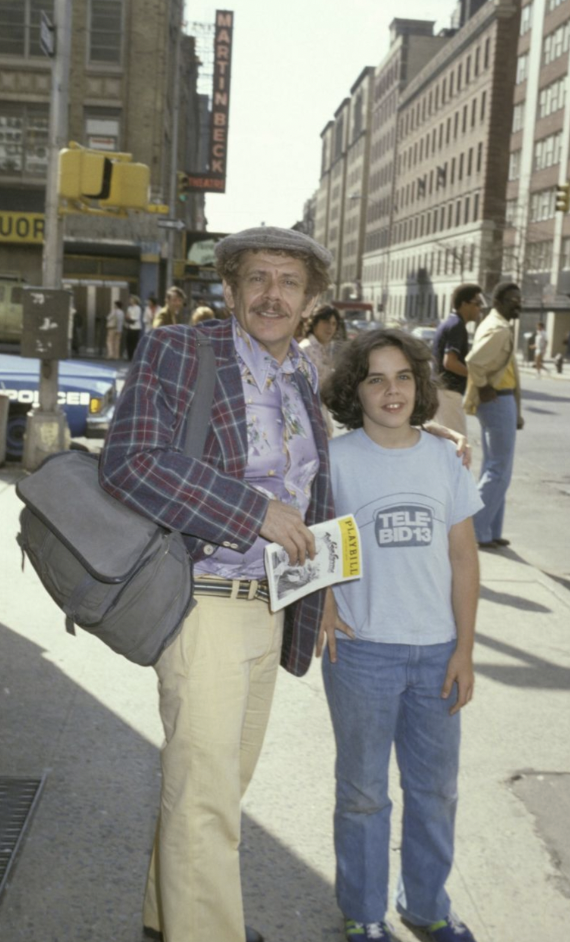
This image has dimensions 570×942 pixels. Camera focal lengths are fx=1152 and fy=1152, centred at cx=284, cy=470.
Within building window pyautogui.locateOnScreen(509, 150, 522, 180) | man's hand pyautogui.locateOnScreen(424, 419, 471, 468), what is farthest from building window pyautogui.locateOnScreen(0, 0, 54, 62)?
building window pyautogui.locateOnScreen(509, 150, 522, 180)

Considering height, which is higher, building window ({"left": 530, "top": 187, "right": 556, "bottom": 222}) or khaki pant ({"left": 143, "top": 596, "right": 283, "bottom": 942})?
building window ({"left": 530, "top": 187, "right": 556, "bottom": 222})

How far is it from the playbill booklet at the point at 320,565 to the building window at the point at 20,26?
35395mm

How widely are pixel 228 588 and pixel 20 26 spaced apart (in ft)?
118

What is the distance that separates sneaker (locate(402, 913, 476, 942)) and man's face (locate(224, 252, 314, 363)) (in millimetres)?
1630

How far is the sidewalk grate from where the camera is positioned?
3.55 metres

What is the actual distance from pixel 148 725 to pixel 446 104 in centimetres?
9606

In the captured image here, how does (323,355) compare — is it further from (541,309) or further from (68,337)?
(541,309)

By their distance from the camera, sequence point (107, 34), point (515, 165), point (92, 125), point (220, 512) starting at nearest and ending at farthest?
point (220, 512), point (107, 34), point (92, 125), point (515, 165)

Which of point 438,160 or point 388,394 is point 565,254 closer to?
point 438,160

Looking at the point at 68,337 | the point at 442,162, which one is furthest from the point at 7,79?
the point at 442,162

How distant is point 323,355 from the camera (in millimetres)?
8305

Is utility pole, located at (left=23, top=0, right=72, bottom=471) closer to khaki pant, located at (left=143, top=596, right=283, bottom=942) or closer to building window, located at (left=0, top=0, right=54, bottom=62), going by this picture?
khaki pant, located at (left=143, top=596, right=283, bottom=942)

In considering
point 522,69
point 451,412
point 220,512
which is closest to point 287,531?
point 220,512

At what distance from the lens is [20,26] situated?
115 ft
